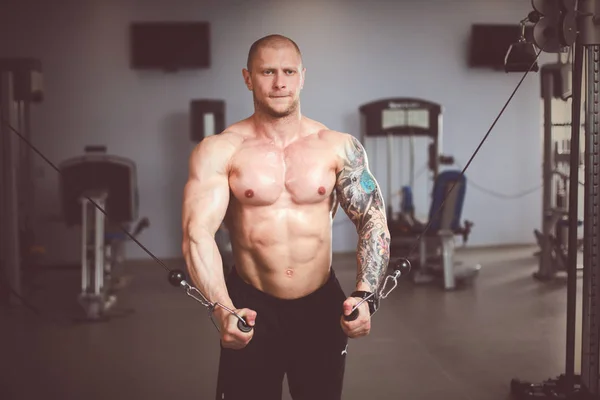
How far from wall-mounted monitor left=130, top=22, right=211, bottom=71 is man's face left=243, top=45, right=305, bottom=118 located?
14.0ft

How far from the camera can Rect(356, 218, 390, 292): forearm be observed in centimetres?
186

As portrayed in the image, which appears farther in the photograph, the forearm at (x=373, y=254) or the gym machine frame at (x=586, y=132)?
the gym machine frame at (x=586, y=132)

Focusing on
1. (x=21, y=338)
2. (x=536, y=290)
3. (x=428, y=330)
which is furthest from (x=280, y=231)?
(x=536, y=290)

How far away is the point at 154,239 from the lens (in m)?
6.17

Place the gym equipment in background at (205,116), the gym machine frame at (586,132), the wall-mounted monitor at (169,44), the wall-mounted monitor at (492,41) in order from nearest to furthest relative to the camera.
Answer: the gym machine frame at (586,132), the gym equipment in background at (205,116), the wall-mounted monitor at (169,44), the wall-mounted monitor at (492,41)

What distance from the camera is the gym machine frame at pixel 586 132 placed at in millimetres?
2574

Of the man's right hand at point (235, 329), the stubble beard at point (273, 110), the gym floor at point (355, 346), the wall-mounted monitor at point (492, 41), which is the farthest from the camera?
the wall-mounted monitor at point (492, 41)

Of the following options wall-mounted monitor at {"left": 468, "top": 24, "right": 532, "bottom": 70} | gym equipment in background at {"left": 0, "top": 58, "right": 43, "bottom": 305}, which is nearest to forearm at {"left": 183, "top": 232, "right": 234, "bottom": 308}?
gym equipment in background at {"left": 0, "top": 58, "right": 43, "bottom": 305}

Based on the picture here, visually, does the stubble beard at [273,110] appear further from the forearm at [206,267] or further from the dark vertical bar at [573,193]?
the dark vertical bar at [573,193]

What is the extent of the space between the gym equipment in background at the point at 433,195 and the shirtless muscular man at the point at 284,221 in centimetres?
311

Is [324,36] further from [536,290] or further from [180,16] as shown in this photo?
[536,290]

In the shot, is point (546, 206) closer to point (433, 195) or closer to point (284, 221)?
point (433, 195)

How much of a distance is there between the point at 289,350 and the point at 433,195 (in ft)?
10.7

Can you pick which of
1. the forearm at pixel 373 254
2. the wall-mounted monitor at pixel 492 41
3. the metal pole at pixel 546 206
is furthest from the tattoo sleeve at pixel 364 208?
the wall-mounted monitor at pixel 492 41
